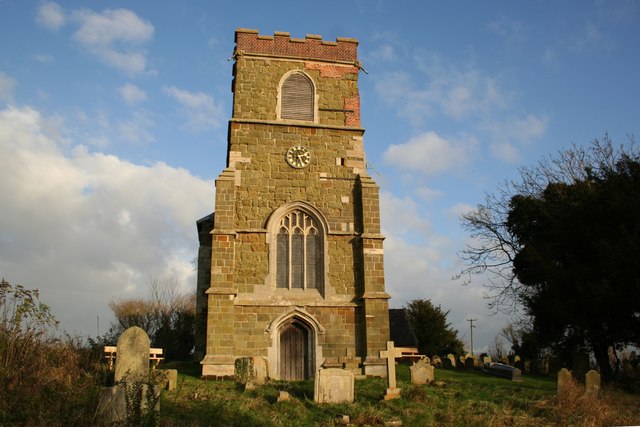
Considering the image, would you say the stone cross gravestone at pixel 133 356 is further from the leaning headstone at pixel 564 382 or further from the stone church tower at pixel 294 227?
the leaning headstone at pixel 564 382

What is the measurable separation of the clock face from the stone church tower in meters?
0.03

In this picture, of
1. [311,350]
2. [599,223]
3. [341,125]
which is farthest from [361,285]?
[599,223]

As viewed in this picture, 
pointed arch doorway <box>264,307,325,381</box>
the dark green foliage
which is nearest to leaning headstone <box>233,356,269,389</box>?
pointed arch doorway <box>264,307,325,381</box>

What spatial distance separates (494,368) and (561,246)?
5.26m

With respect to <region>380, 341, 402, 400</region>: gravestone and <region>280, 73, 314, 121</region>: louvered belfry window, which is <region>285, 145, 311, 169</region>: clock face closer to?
<region>280, 73, 314, 121</region>: louvered belfry window

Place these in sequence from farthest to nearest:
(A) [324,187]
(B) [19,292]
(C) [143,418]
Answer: (A) [324,187] < (B) [19,292] < (C) [143,418]

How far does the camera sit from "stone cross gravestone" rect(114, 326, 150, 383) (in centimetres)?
905


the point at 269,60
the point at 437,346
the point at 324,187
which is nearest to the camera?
the point at 324,187

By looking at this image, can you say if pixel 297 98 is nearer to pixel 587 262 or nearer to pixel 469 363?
pixel 587 262

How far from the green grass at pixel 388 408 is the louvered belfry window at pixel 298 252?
4046 mm

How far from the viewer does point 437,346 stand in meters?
33.8

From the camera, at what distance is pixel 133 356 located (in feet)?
30.2

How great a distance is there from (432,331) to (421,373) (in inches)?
763

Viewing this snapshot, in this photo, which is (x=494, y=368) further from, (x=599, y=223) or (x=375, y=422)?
(x=375, y=422)
